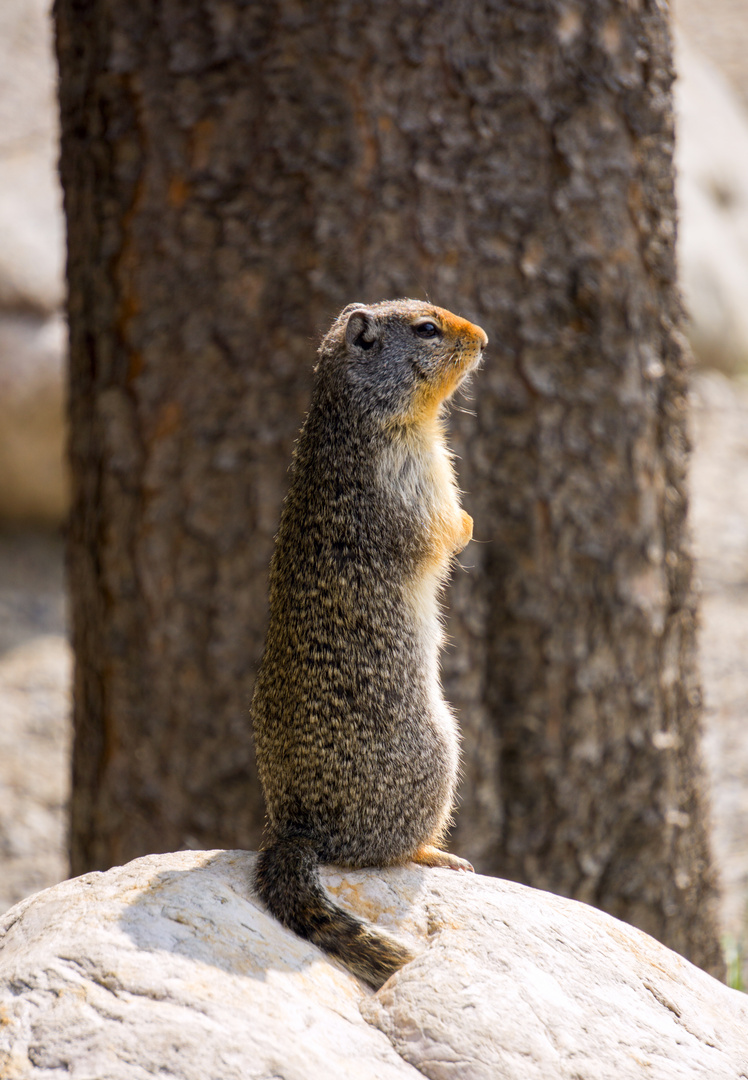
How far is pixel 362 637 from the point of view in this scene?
2.68m

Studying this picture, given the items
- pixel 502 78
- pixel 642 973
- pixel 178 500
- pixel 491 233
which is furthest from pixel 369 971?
pixel 502 78

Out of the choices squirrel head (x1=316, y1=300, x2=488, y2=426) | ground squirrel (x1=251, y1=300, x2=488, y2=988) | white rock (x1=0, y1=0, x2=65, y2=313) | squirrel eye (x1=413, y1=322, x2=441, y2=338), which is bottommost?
ground squirrel (x1=251, y1=300, x2=488, y2=988)

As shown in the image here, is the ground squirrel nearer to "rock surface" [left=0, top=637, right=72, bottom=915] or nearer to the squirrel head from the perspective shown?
the squirrel head

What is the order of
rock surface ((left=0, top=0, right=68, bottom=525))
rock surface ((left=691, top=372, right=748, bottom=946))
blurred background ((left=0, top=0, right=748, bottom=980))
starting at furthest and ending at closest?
rock surface ((left=0, top=0, right=68, bottom=525))
blurred background ((left=0, top=0, right=748, bottom=980))
rock surface ((left=691, top=372, right=748, bottom=946))

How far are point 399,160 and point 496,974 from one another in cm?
286

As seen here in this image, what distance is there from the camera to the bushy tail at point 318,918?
2.35m

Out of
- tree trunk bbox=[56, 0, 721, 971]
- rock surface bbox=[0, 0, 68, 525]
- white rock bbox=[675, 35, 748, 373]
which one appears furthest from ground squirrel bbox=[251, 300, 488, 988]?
white rock bbox=[675, 35, 748, 373]

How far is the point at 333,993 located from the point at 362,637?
0.86 metres

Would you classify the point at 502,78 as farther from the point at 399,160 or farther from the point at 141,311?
the point at 141,311

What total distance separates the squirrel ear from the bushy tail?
1464 mm

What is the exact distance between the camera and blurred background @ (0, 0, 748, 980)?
6.51m

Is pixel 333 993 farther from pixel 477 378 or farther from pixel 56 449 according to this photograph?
pixel 56 449

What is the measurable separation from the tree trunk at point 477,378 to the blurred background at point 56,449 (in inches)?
63.6

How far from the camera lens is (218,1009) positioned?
6.70 feet
